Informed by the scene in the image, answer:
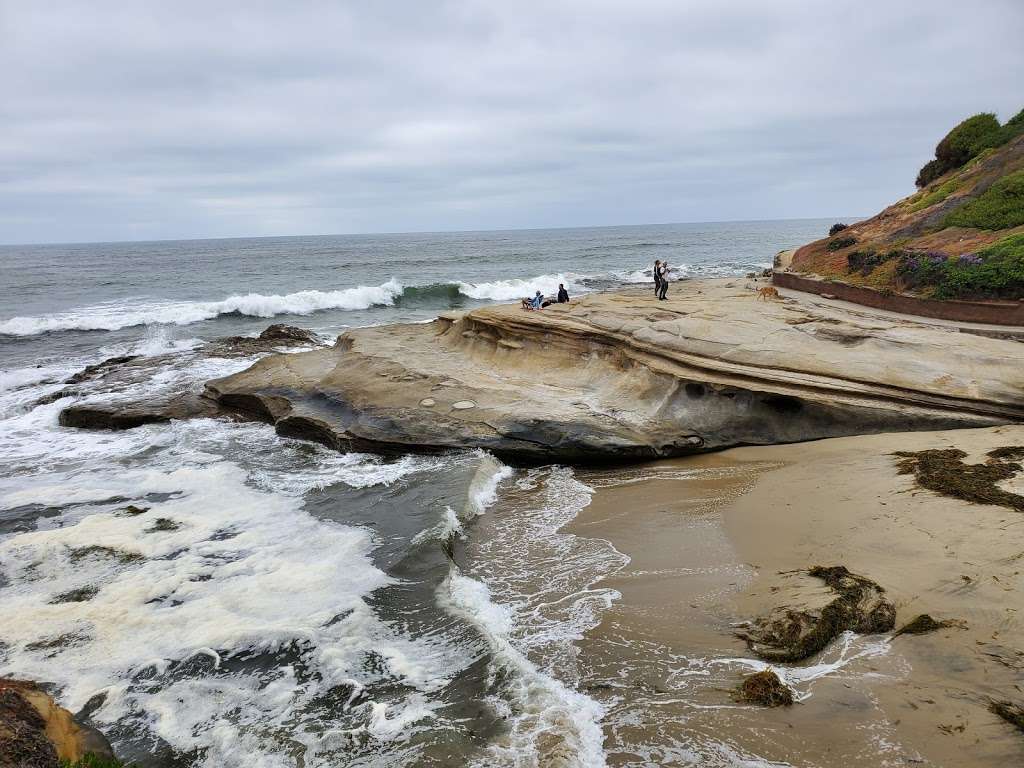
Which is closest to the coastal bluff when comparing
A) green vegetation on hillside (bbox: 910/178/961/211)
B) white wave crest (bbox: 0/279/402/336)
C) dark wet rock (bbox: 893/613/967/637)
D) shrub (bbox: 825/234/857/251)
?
dark wet rock (bbox: 893/613/967/637)

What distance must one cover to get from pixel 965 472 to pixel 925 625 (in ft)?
10.1

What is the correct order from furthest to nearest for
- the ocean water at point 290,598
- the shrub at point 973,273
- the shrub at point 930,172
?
the shrub at point 930,172 < the shrub at point 973,273 < the ocean water at point 290,598

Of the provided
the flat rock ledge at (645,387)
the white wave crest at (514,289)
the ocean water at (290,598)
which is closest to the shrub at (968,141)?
the white wave crest at (514,289)

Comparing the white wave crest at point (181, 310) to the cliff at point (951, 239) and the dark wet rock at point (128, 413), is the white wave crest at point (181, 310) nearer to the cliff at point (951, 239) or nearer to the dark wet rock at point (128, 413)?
the dark wet rock at point (128, 413)

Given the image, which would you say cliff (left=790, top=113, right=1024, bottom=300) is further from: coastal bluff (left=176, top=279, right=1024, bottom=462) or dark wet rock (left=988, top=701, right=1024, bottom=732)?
dark wet rock (left=988, top=701, right=1024, bottom=732)

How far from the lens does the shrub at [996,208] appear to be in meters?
17.3

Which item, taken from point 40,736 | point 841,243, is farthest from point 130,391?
point 841,243

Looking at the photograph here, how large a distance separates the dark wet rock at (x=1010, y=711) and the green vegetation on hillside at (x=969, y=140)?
25427 millimetres

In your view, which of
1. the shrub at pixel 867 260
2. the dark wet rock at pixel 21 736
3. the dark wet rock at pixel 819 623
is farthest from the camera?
the shrub at pixel 867 260

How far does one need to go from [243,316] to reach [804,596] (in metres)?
28.8

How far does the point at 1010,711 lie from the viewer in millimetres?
3533

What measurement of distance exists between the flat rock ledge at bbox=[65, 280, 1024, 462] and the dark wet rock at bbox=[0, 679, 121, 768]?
20.6 ft

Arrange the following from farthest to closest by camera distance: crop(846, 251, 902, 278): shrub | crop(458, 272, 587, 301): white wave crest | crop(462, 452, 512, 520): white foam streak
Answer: crop(458, 272, 587, 301): white wave crest
crop(846, 251, 902, 278): shrub
crop(462, 452, 512, 520): white foam streak

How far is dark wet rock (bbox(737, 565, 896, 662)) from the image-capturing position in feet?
14.5
